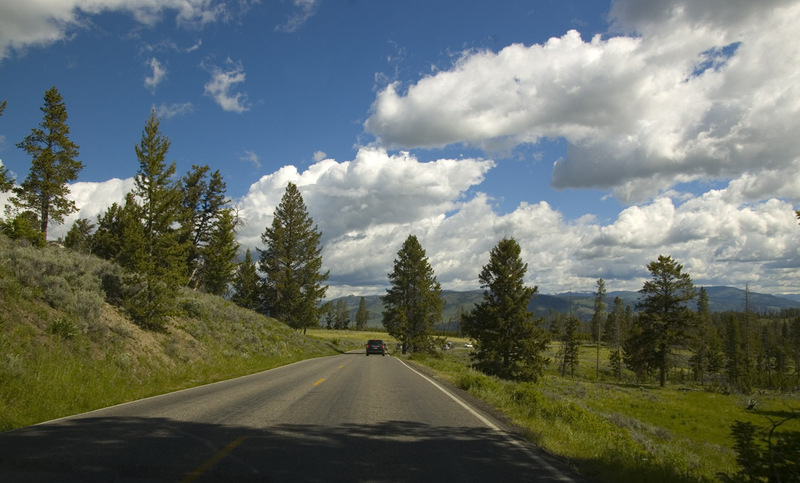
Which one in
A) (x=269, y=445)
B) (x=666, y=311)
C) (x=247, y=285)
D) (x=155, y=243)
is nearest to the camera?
(x=269, y=445)

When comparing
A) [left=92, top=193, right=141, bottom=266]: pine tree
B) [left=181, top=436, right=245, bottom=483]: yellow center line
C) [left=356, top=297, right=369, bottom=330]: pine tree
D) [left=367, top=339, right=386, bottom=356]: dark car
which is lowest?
[left=356, top=297, right=369, bottom=330]: pine tree

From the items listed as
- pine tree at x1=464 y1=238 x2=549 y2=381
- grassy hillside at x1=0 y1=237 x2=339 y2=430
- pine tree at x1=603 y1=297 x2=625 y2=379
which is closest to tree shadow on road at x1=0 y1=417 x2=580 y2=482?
grassy hillside at x1=0 y1=237 x2=339 y2=430

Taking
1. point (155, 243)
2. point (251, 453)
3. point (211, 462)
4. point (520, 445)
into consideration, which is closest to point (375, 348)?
point (155, 243)

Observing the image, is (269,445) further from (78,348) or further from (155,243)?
(155,243)

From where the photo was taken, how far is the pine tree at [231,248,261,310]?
5092cm

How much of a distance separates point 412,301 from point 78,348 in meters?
38.0

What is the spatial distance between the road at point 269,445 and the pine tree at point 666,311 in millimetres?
47275

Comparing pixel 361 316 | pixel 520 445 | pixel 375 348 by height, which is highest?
pixel 520 445

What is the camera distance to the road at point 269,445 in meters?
5.12

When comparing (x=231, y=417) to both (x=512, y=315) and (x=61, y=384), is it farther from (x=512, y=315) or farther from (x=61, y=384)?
→ (x=512, y=315)

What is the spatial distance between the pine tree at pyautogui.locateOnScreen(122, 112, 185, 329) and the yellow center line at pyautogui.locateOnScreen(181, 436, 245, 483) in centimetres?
1375

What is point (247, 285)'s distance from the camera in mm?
59188

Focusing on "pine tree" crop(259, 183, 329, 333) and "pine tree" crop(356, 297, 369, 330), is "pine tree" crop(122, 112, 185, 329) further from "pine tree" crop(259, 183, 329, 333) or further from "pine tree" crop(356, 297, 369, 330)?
"pine tree" crop(356, 297, 369, 330)

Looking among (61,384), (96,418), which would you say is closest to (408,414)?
(96,418)
